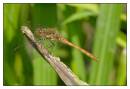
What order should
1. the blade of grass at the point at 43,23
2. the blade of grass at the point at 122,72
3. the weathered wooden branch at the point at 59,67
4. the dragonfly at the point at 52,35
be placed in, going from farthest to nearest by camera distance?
the blade of grass at the point at 122,72 → the blade of grass at the point at 43,23 → the dragonfly at the point at 52,35 → the weathered wooden branch at the point at 59,67

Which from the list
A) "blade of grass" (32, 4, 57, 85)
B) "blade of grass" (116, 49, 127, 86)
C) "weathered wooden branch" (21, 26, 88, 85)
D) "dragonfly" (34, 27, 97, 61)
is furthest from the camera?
"blade of grass" (116, 49, 127, 86)

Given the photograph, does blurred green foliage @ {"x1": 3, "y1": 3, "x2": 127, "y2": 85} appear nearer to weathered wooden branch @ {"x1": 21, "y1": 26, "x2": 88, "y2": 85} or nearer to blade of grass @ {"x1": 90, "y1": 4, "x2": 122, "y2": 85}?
blade of grass @ {"x1": 90, "y1": 4, "x2": 122, "y2": 85}

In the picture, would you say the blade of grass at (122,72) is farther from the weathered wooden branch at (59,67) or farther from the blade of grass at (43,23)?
the weathered wooden branch at (59,67)

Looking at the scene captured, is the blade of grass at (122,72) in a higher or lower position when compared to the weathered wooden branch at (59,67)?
lower

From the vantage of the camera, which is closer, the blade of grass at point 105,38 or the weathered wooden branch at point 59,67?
the weathered wooden branch at point 59,67

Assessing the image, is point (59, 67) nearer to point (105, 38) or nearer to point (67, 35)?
point (105, 38)

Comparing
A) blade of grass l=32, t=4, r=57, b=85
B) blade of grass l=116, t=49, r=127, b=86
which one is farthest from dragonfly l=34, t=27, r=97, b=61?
blade of grass l=116, t=49, r=127, b=86

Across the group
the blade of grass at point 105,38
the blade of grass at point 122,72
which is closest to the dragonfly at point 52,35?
the blade of grass at point 105,38
